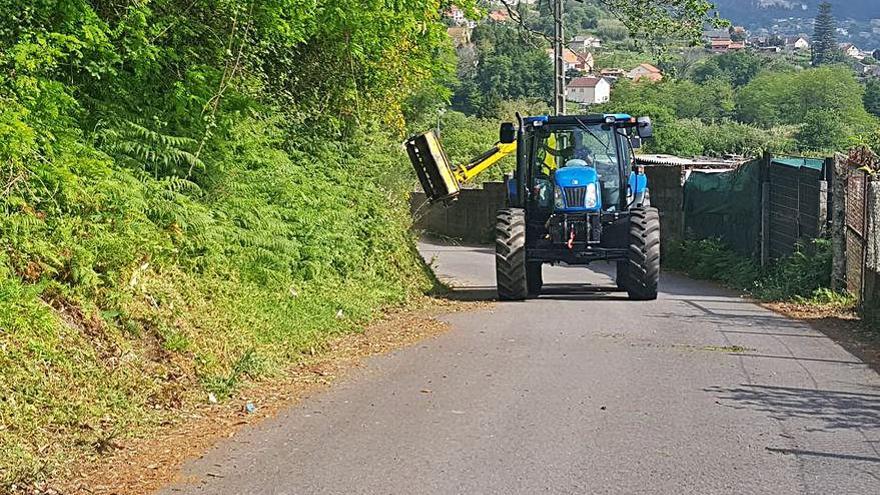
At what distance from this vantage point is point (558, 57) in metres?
29.4

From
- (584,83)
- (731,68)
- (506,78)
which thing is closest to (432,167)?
(506,78)

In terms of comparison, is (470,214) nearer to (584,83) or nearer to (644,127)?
(644,127)

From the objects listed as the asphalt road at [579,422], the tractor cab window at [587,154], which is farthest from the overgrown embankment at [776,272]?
the asphalt road at [579,422]

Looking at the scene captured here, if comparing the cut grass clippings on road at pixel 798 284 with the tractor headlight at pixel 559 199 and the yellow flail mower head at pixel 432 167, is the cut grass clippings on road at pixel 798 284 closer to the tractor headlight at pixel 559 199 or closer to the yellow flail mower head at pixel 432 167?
the tractor headlight at pixel 559 199

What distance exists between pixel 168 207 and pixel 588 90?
84682 mm

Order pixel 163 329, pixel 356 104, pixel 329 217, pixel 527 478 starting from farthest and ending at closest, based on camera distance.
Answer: pixel 356 104
pixel 329 217
pixel 163 329
pixel 527 478

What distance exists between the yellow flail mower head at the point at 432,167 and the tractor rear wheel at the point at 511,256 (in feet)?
8.77

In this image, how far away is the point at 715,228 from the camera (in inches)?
1009

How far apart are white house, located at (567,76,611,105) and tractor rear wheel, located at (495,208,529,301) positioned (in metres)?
68.2

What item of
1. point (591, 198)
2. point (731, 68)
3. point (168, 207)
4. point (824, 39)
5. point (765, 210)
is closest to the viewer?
point (168, 207)

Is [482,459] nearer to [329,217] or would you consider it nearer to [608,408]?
[608,408]

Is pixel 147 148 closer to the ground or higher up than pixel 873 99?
higher up

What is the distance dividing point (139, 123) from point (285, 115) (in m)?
4.58

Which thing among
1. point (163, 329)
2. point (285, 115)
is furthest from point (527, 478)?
point (285, 115)
